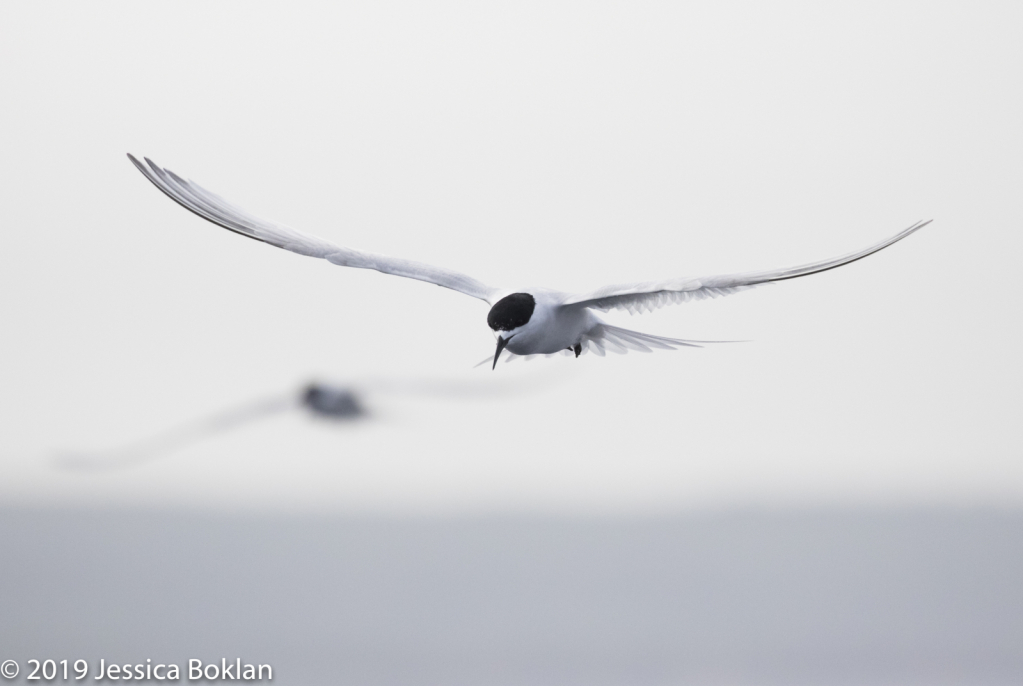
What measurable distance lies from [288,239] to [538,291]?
2491 mm

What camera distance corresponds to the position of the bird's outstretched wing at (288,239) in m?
8.98

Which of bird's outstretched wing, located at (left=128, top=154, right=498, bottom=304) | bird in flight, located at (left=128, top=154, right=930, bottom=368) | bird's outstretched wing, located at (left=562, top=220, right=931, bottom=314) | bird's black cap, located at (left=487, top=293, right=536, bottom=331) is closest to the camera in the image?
bird's outstretched wing, located at (left=562, top=220, right=931, bottom=314)

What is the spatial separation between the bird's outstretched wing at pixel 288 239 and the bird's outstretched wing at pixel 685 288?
1.30m

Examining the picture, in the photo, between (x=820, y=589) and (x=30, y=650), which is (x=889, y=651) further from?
(x=30, y=650)

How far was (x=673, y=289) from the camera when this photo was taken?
23.7 ft

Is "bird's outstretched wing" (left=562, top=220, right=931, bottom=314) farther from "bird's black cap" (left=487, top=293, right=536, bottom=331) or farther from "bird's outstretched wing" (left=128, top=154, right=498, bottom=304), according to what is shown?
"bird's outstretched wing" (left=128, top=154, right=498, bottom=304)

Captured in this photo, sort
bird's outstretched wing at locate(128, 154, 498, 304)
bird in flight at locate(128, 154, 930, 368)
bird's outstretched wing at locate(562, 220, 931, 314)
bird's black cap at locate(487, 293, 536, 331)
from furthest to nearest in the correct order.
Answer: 1. bird's outstretched wing at locate(128, 154, 498, 304)
2. bird's black cap at locate(487, 293, 536, 331)
3. bird in flight at locate(128, 154, 930, 368)
4. bird's outstretched wing at locate(562, 220, 931, 314)

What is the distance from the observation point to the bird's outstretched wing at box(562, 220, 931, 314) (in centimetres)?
652

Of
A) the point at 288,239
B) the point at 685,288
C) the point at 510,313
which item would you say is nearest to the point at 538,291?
the point at 510,313

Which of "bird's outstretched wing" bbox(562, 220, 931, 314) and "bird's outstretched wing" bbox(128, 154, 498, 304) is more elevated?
"bird's outstretched wing" bbox(128, 154, 498, 304)

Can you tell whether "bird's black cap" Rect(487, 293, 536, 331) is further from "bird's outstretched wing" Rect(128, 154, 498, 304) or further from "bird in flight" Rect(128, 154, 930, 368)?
"bird's outstretched wing" Rect(128, 154, 498, 304)

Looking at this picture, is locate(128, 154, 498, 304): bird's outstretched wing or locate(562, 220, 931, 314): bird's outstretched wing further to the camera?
locate(128, 154, 498, 304): bird's outstretched wing

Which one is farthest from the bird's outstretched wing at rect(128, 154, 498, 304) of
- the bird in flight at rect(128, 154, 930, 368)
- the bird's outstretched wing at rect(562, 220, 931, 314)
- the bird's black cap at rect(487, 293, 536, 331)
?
the bird's outstretched wing at rect(562, 220, 931, 314)

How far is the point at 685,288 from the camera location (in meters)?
7.16
